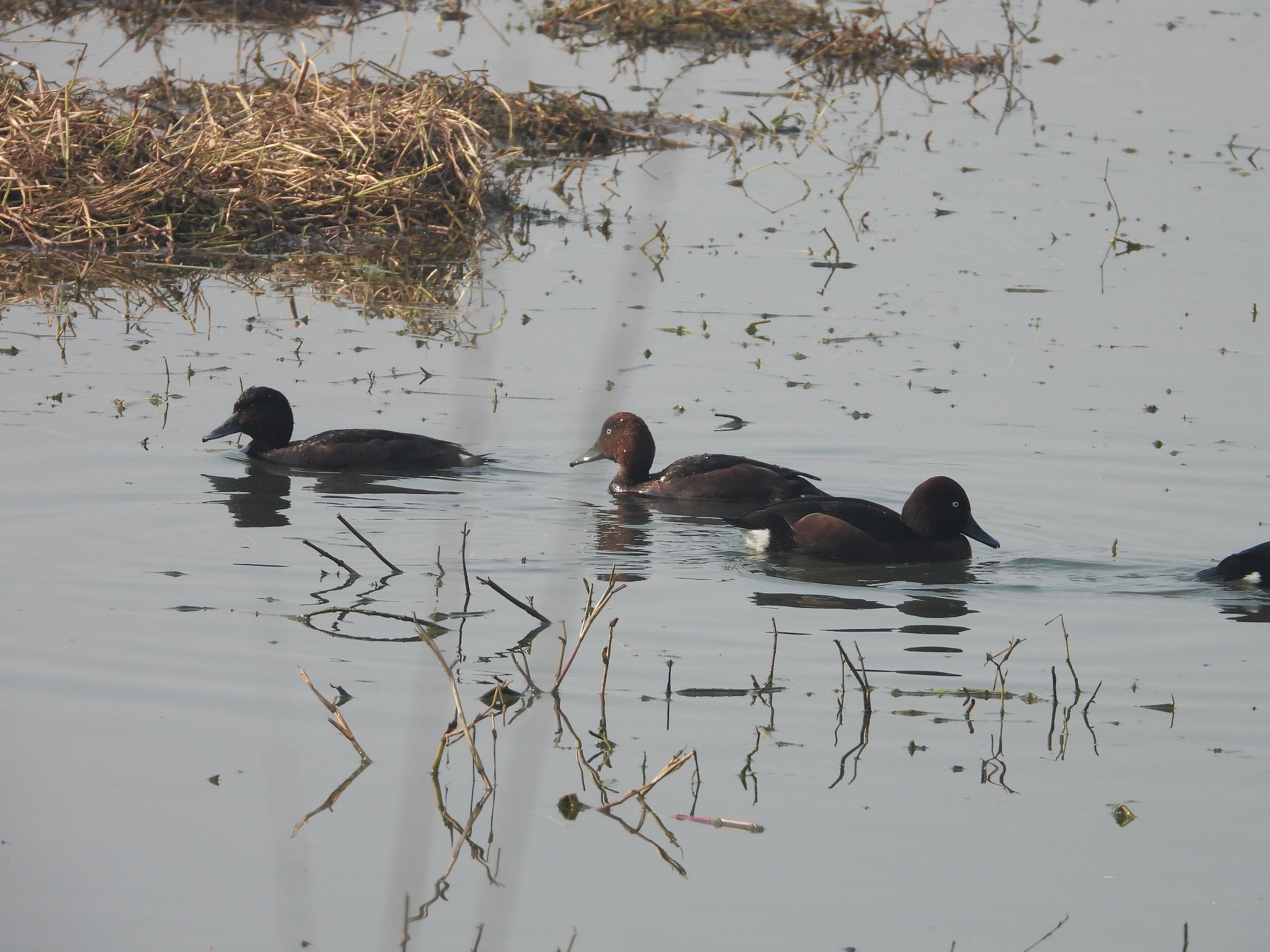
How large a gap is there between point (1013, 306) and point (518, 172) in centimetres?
488

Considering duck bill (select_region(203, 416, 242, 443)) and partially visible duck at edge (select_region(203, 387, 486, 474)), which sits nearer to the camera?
partially visible duck at edge (select_region(203, 387, 486, 474))

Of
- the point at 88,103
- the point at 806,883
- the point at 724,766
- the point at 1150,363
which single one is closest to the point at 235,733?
the point at 724,766

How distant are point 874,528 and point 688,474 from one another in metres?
1.34

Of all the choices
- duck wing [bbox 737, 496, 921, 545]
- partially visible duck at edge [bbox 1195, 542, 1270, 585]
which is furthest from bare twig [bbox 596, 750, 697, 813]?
partially visible duck at edge [bbox 1195, 542, 1270, 585]

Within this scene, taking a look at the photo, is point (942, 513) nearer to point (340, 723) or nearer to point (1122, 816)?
point (1122, 816)

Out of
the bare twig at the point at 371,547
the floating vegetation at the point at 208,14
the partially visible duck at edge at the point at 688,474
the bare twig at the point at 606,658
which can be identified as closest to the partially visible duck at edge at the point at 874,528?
the partially visible duck at edge at the point at 688,474

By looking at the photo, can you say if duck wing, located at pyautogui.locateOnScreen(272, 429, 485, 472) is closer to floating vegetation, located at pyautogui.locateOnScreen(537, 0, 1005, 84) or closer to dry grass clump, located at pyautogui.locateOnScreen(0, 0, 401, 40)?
dry grass clump, located at pyautogui.locateOnScreen(0, 0, 401, 40)

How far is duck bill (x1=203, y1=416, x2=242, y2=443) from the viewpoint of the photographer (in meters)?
9.80

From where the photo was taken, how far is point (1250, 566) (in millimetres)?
7844

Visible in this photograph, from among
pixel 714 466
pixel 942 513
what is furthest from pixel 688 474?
pixel 942 513

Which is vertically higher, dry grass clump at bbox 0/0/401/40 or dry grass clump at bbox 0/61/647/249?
dry grass clump at bbox 0/0/401/40

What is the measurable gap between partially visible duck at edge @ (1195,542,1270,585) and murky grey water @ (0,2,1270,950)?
0.08m

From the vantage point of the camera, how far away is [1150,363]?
11094 mm

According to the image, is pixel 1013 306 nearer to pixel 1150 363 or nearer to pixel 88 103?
pixel 1150 363
